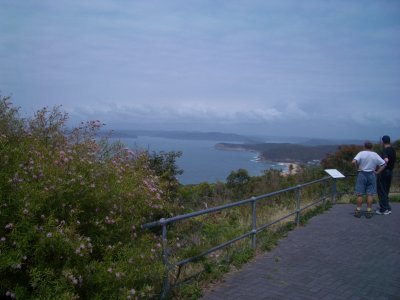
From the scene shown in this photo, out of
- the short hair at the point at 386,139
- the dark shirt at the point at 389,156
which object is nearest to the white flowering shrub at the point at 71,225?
the short hair at the point at 386,139

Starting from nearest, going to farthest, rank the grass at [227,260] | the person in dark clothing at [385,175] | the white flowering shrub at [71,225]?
the white flowering shrub at [71,225] < the grass at [227,260] < the person in dark clothing at [385,175]

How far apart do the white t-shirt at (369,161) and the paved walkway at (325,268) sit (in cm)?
142

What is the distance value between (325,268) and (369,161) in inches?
183

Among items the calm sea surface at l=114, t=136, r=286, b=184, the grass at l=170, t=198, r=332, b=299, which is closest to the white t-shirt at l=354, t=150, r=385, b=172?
the grass at l=170, t=198, r=332, b=299

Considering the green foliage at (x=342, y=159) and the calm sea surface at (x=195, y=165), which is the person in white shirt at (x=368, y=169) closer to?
the calm sea surface at (x=195, y=165)

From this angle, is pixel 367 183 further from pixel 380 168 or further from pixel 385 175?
pixel 385 175

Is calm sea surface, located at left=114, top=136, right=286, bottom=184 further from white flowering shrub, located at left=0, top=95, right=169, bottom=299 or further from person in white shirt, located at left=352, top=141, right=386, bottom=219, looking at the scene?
person in white shirt, located at left=352, top=141, right=386, bottom=219

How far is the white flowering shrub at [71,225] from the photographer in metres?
3.64

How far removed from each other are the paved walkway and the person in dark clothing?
4.68 ft

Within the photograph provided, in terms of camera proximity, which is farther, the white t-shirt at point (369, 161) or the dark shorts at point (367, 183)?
the dark shorts at point (367, 183)

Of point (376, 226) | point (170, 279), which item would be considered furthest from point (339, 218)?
point (170, 279)

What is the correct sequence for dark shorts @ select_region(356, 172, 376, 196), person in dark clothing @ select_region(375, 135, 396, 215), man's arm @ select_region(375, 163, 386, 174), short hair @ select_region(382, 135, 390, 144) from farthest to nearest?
person in dark clothing @ select_region(375, 135, 396, 215)
short hair @ select_region(382, 135, 390, 144)
dark shorts @ select_region(356, 172, 376, 196)
man's arm @ select_region(375, 163, 386, 174)

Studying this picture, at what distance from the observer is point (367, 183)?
35.0 ft

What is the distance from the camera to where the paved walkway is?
5578 mm
